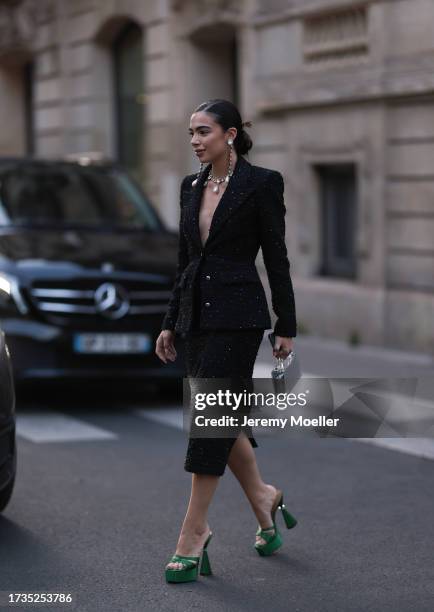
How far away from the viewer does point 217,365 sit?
4.90 m

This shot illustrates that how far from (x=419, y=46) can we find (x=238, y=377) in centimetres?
797

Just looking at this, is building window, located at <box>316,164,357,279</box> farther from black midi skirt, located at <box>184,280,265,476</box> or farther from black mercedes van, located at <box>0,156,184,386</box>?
black midi skirt, located at <box>184,280,265,476</box>

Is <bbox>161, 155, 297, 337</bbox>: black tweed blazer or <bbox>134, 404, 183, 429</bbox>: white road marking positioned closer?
<bbox>161, 155, 297, 337</bbox>: black tweed blazer

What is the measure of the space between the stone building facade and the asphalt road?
16.0ft

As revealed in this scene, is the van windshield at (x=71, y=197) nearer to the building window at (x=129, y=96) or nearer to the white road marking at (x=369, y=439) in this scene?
the white road marking at (x=369, y=439)

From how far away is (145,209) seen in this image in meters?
10.7

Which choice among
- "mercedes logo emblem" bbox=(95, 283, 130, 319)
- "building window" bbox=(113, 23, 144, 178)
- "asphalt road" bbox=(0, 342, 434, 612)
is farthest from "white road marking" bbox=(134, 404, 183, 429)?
"building window" bbox=(113, 23, 144, 178)

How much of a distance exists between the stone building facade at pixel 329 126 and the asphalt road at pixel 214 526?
488 cm

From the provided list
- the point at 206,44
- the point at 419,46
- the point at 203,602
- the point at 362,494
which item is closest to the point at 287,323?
the point at 203,602

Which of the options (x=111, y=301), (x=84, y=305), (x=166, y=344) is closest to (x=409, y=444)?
(x=111, y=301)

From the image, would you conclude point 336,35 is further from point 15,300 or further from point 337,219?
point 15,300

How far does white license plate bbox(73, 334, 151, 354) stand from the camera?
8.91 meters

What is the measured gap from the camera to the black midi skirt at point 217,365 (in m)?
4.91

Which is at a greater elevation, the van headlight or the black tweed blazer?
the black tweed blazer
